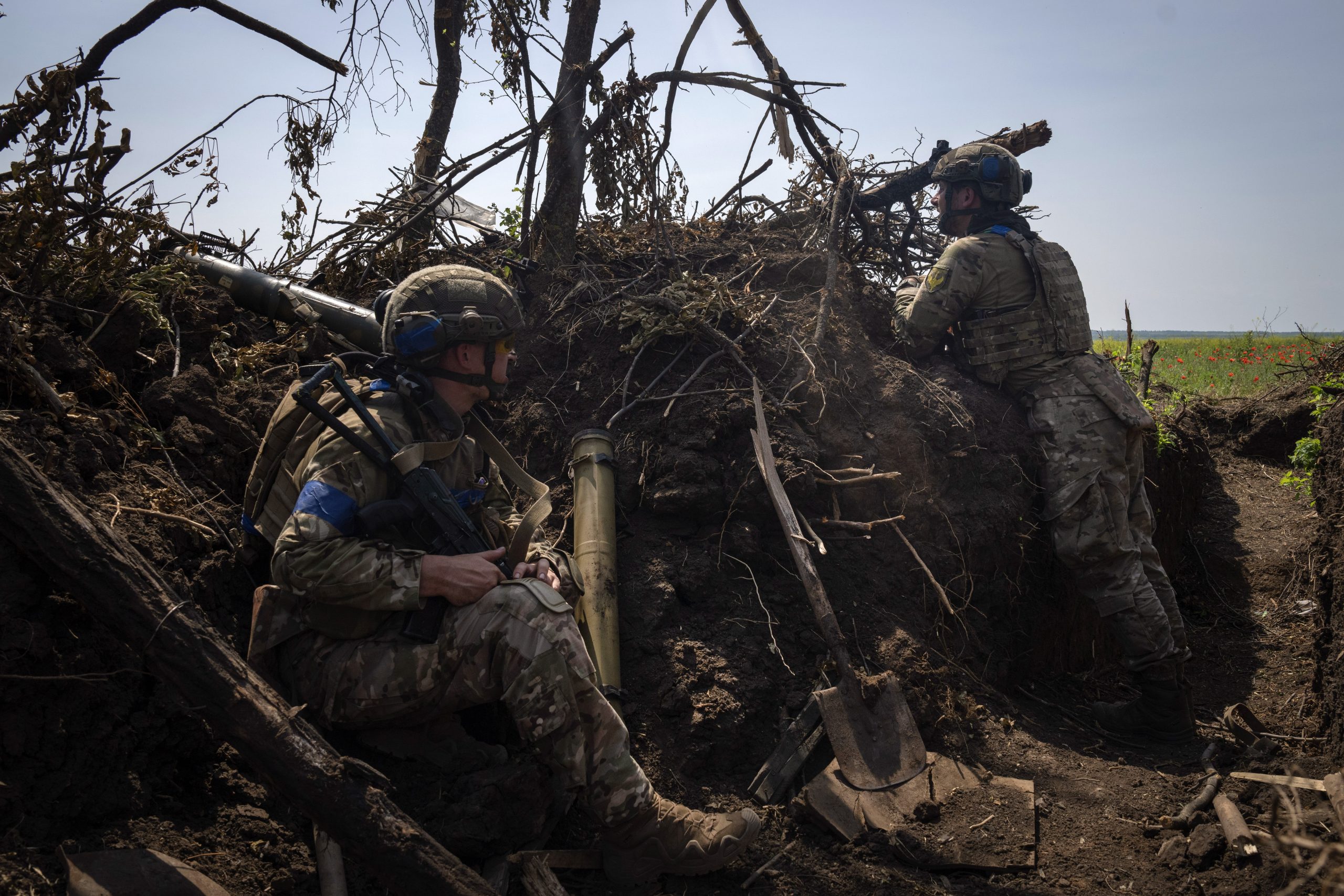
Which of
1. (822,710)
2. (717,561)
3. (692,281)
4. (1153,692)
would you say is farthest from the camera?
(692,281)

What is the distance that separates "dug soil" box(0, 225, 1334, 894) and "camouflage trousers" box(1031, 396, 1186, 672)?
0.70 ft

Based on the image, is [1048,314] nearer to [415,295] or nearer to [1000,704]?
[1000,704]

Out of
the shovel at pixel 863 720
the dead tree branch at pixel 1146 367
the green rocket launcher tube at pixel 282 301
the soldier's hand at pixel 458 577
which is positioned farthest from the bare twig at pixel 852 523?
the dead tree branch at pixel 1146 367

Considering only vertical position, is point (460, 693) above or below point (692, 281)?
below

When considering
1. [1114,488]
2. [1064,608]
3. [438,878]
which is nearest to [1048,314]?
[1114,488]

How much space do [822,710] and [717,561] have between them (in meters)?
0.87

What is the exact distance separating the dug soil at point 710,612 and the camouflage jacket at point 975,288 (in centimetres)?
30

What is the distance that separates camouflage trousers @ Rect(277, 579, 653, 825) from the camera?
8.82 feet

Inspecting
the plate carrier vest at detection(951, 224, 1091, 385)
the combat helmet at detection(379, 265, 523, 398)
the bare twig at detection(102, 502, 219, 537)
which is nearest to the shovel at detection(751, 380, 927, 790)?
the combat helmet at detection(379, 265, 523, 398)

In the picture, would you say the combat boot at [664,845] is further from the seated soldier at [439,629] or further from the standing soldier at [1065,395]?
the standing soldier at [1065,395]

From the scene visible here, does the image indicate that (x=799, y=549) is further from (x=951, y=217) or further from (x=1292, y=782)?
(x=951, y=217)

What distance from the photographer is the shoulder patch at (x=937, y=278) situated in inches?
196

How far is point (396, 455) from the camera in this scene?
272cm

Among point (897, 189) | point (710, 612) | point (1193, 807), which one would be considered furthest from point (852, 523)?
point (897, 189)
